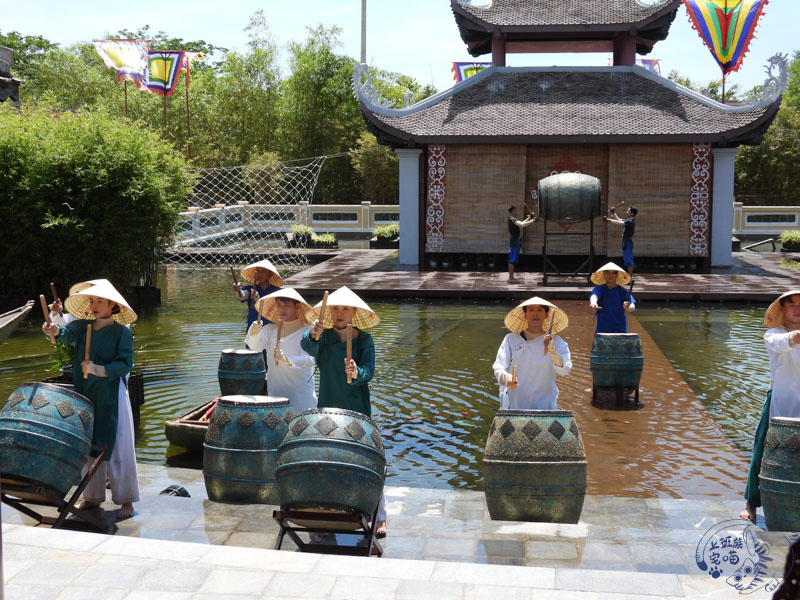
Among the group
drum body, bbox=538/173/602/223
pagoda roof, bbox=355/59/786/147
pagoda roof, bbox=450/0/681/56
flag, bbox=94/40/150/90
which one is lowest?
drum body, bbox=538/173/602/223

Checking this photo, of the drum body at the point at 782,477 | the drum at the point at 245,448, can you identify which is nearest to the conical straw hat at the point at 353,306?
the drum at the point at 245,448

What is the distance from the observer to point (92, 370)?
6734 millimetres

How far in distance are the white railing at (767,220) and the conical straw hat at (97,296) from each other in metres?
29.1

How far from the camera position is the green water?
365 inches

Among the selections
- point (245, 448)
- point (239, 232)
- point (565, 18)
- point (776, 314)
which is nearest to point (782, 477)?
point (776, 314)

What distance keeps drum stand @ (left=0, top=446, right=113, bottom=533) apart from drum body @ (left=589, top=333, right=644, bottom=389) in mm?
6070

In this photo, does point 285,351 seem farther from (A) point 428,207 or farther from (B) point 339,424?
(A) point 428,207

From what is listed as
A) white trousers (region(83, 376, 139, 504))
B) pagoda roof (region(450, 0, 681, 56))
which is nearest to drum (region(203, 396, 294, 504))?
white trousers (region(83, 376, 139, 504))

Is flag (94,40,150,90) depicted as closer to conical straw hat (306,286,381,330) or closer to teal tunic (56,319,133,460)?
teal tunic (56,319,133,460)

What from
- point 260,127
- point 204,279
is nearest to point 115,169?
point 204,279

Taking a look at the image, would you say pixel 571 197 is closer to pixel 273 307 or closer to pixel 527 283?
pixel 527 283

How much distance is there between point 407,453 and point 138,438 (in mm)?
2806

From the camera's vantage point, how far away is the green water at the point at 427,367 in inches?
365
